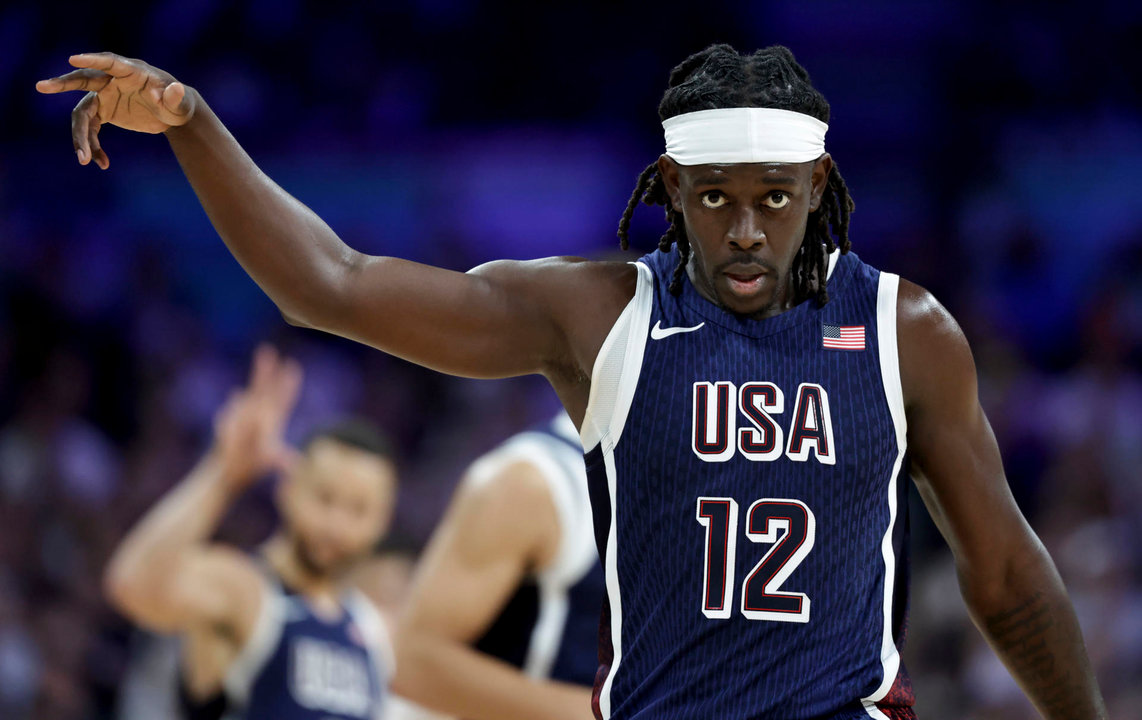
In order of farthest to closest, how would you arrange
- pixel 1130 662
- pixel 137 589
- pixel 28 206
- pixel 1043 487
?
pixel 28 206, pixel 1043 487, pixel 1130 662, pixel 137 589

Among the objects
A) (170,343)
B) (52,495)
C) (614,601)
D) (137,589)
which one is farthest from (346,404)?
(614,601)

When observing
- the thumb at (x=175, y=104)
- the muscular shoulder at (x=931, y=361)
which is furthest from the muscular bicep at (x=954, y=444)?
the thumb at (x=175, y=104)

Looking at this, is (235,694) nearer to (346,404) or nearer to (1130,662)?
(346,404)

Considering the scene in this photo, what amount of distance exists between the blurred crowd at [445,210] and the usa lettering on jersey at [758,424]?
17.6ft

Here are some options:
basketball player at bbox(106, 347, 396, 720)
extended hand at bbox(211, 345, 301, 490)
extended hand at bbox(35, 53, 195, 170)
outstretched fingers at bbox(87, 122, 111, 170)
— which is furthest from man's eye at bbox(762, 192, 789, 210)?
extended hand at bbox(211, 345, 301, 490)

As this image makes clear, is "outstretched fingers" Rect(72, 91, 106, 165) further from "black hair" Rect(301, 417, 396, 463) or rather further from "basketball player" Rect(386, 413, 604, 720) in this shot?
"black hair" Rect(301, 417, 396, 463)

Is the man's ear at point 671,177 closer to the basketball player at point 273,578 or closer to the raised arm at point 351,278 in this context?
the raised arm at point 351,278

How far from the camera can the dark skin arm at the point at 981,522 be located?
254cm

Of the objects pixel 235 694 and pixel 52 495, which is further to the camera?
pixel 52 495

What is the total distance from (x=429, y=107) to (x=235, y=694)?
158 inches

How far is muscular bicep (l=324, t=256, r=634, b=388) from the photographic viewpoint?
8.13ft

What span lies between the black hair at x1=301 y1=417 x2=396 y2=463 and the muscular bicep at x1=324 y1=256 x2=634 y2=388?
3879 mm

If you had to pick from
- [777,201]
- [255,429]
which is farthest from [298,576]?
[777,201]

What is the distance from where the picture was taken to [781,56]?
8.73ft
